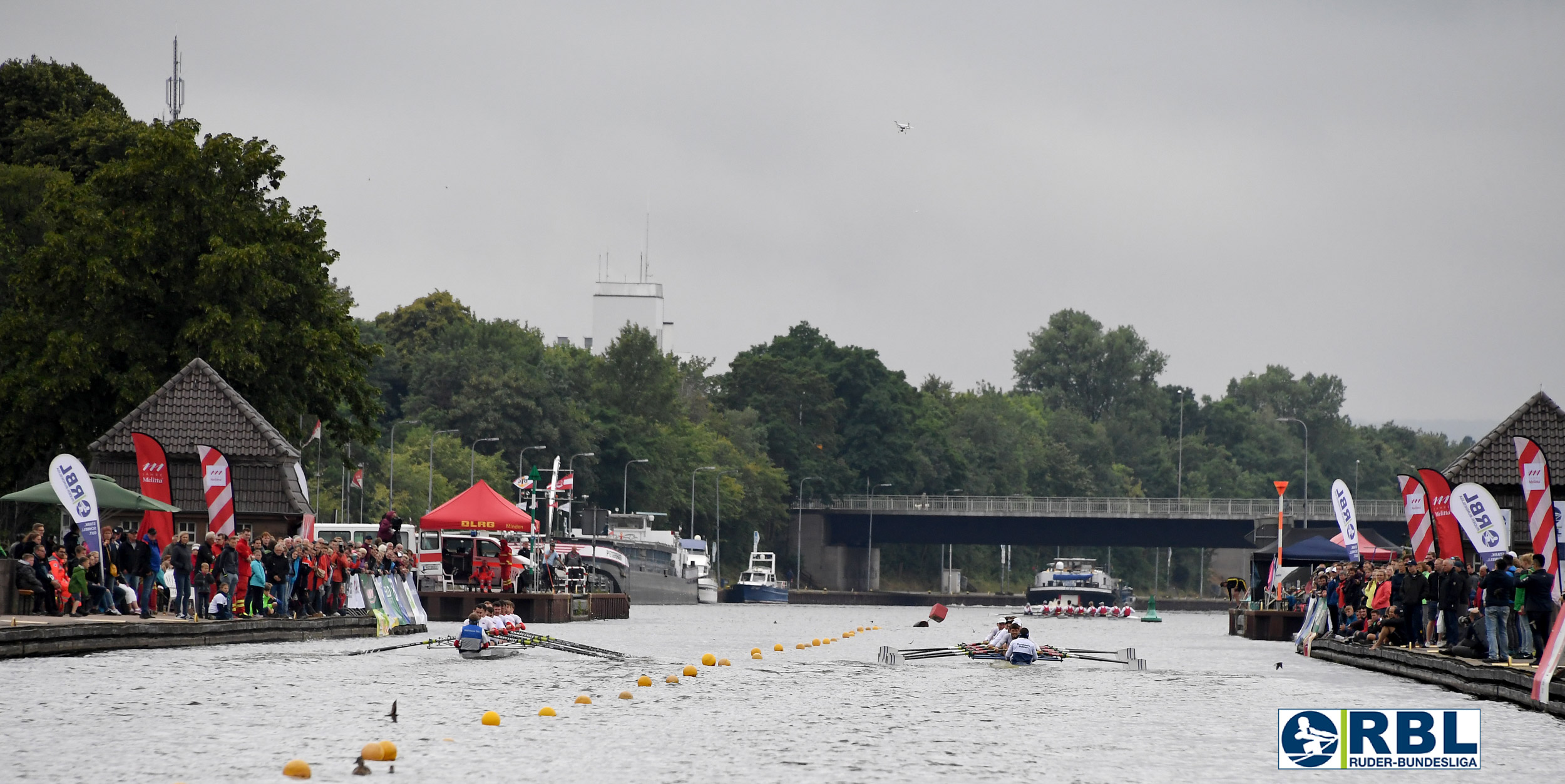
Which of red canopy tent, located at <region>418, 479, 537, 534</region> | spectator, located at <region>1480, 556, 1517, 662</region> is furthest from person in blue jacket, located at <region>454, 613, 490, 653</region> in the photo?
red canopy tent, located at <region>418, 479, 537, 534</region>

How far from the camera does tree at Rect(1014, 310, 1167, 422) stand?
184 meters

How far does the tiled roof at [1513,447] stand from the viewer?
146 feet

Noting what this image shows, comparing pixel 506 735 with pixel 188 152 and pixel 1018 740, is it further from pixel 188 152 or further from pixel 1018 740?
pixel 188 152

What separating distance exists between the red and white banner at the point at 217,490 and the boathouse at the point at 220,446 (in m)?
4.84

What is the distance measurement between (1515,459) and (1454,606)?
1663cm

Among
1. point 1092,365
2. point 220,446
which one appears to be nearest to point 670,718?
point 220,446

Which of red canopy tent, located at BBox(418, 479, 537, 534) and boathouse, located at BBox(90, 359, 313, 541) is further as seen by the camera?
red canopy tent, located at BBox(418, 479, 537, 534)

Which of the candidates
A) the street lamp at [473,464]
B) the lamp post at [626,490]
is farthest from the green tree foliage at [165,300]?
the lamp post at [626,490]

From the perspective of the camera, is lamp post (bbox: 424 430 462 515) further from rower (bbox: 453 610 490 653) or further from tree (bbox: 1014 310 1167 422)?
tree (bbox: 1014 310 1167 422)

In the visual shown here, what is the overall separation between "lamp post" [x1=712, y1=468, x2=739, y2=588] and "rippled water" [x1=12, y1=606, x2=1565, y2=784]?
268 ft

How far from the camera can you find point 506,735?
18688 millimetres

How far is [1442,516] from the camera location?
1328 inches

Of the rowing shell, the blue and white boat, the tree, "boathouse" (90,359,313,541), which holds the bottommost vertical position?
Answer: the blue and white boat

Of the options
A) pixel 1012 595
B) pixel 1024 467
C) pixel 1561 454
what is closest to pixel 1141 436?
pixel 1024 467
